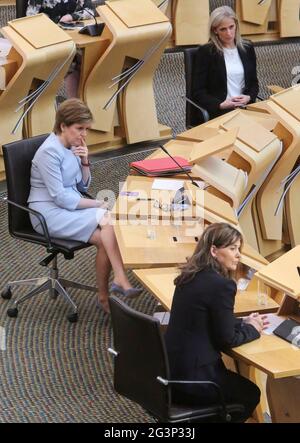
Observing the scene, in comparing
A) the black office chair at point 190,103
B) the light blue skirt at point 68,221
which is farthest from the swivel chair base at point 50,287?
the black office chair at point 190,103

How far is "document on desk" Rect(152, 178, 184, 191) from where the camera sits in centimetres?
556

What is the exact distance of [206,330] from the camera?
Answer: 401cm

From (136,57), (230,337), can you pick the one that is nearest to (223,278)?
(230,337)

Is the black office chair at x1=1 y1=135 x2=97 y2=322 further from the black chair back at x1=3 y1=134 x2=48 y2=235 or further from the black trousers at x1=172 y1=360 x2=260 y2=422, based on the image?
the black trousers at x1=172 y1=360 x2=260 y2=422

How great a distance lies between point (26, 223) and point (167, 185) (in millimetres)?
799

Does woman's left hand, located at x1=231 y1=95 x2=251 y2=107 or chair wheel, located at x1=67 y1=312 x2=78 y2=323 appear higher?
A: woman's left hand, located at x1=231 y1=95 x2=251 y2=107

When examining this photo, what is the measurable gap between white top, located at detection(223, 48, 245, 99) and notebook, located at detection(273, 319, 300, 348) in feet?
11.0

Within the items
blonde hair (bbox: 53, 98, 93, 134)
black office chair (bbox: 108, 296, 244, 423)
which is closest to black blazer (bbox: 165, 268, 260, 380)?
black office chair (bbox: 108, 296, 244, 423)

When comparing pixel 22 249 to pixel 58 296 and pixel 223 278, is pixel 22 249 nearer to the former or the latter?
pixel 58 296

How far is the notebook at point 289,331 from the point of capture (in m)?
4.09

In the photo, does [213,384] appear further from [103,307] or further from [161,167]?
[161,167]

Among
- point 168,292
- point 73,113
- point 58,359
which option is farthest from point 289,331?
point 73,113

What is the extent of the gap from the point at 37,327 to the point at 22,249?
3.42ft

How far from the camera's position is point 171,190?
18.2 feet
